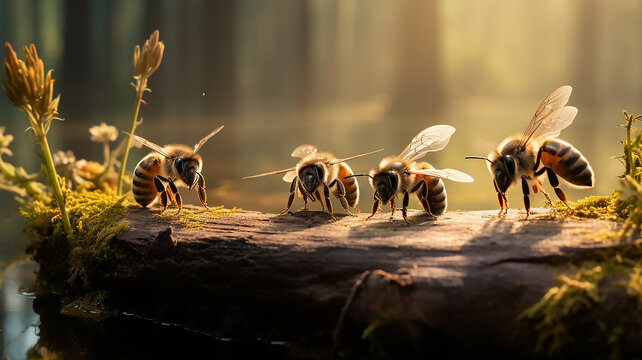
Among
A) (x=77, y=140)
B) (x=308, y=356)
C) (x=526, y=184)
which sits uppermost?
(x=77, y=140)

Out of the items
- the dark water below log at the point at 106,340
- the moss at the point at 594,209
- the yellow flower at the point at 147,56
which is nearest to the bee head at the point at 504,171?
the moss at the point at 594,209

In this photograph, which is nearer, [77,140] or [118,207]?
[118,207]

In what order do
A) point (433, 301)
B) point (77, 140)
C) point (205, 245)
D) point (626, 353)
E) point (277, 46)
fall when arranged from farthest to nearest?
point (277, 46) < point (77, 140) < point (205, 245) < point (433, 301) < point (626, 353)

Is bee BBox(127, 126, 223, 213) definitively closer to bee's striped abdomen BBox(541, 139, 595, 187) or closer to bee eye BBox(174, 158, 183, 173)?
bee eye BBox(174, 158, 183, 173)

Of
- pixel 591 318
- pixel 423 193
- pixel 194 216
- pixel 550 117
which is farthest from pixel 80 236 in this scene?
pixel 550 117

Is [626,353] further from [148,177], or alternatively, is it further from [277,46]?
[277,46]

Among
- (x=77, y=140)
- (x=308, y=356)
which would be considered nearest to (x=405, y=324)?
(x=308, y=356)

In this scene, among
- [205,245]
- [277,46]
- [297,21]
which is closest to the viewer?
[205,245]

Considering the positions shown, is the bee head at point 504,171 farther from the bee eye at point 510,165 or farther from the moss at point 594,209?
the moss at point 594,209
